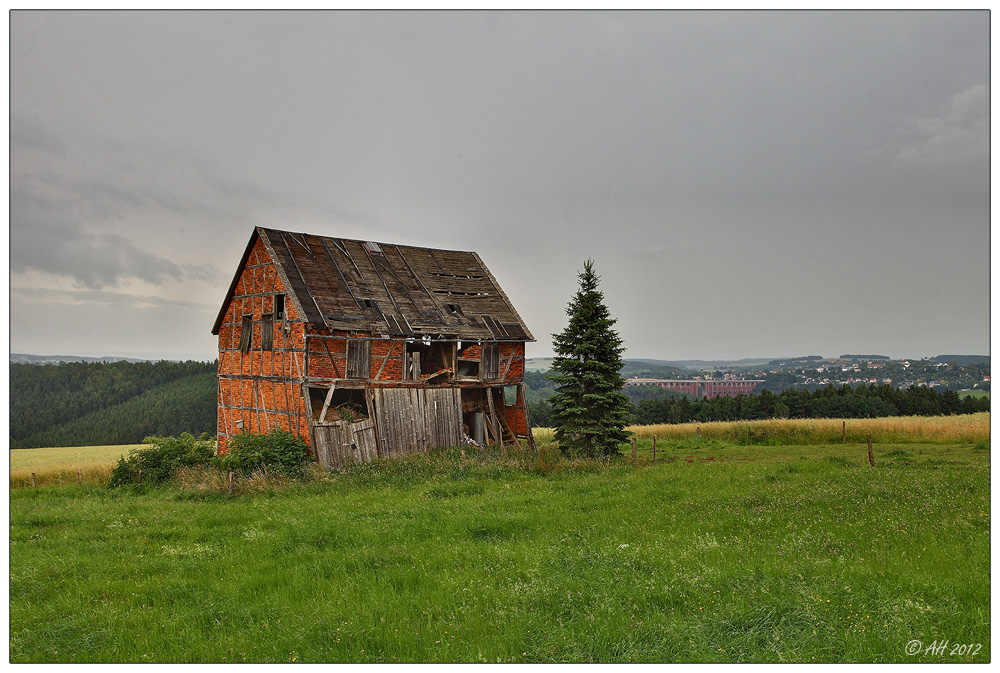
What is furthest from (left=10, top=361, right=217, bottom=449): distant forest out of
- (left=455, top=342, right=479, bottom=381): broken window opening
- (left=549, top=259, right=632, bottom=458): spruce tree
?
(left=549, top=259, right=632, bottom=458): spruce tree

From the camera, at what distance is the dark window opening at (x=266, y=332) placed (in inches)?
939

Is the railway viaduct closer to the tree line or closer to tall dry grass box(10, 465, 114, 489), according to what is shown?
the tree line

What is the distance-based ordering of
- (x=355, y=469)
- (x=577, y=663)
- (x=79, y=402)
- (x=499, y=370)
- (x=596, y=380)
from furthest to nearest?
(x=79, y=402) → (x=499, y=370) → (x=596, y=380) → (x=355, y=469) → (x=577, y=663)

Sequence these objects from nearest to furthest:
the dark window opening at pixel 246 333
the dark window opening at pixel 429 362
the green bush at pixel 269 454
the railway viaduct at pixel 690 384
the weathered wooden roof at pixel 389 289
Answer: the green bush at pixel 269 454, the weathered wooden roof at pixel 389 289, the dark window opening at pixel 429 362, the dark window opening at pixel 246 333, the railway viaduct at pixel 690 384

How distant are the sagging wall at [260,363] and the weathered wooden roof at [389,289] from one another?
2.59 feet

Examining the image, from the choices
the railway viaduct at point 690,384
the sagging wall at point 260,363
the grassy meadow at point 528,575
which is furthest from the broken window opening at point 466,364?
the railway viaduct at point 690,384

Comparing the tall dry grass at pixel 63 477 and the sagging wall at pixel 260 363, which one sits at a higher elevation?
the sagging wall at pixel 260 363

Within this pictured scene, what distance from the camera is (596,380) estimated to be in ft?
75.9

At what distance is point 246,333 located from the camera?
998 inches

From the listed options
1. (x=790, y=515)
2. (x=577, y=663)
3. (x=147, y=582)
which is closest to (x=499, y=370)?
(x=790, y=515)

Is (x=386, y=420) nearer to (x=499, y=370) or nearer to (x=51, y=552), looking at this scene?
(x=499, y=370)

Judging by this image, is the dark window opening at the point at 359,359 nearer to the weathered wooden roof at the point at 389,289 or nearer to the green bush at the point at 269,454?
the weathered wooden roof at the point at 389,289

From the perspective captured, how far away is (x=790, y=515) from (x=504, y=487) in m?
7.64

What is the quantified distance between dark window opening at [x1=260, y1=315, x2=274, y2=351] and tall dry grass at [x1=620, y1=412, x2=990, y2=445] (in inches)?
819
